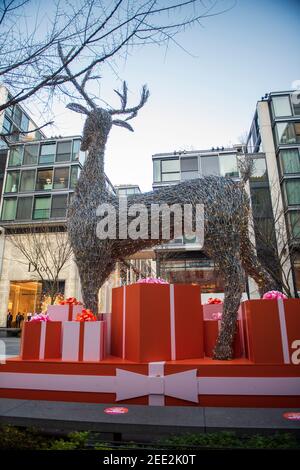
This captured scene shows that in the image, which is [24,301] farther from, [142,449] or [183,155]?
[142,449]

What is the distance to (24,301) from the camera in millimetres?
21156

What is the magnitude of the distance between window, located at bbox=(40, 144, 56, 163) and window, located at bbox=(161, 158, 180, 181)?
332 inches

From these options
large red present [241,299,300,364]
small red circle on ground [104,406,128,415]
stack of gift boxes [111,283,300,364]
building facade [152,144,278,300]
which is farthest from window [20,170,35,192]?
large red present [241,299,300,364]

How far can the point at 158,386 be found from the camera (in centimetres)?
335

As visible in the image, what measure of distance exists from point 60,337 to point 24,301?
746 inches

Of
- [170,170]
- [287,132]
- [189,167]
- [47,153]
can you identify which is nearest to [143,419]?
[170,170]

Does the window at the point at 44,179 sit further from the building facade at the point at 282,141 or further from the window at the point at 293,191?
the window at the point at 293,191

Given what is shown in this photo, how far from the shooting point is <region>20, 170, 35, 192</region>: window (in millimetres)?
22172

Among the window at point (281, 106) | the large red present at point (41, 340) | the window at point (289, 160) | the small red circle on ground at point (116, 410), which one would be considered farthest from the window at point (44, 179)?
the small red circle on ground at point (116, 410)

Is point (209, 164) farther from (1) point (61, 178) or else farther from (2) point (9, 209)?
(2) point (9, 209)

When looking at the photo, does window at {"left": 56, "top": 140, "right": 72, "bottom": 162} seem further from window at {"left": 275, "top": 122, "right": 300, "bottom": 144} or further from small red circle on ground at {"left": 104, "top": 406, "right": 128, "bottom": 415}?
small red circle on ground at {"left": 104, "top": 406, "right": 128, "bottom": 415}

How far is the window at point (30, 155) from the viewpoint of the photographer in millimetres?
22877

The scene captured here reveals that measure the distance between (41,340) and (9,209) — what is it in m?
20.0

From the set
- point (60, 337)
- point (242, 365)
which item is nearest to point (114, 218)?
point (60, 337)
